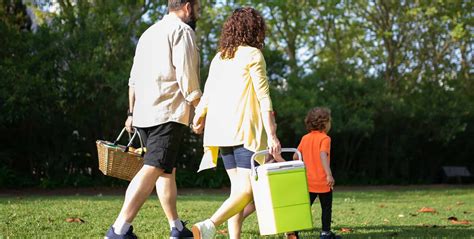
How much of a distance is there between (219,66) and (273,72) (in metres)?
14.6

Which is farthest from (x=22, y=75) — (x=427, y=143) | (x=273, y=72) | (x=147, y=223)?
(x=427, y=143)

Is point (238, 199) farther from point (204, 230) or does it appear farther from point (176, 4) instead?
point (176, 4)

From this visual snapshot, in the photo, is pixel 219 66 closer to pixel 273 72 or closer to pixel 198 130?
pixel 198 130

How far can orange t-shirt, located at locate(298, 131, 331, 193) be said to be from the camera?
21.2ft

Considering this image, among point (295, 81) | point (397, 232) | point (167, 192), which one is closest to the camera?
point (167, 192)

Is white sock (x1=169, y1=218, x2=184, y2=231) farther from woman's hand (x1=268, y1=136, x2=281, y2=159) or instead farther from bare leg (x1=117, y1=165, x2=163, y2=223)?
woman's hand (x1=268, y1=136, x2=281, y2=159)

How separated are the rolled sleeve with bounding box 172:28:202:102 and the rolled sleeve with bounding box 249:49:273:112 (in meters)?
0.51

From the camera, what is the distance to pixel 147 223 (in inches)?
287

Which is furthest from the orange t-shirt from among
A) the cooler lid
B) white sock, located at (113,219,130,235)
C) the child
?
white sock, located at (113,219,130,235)

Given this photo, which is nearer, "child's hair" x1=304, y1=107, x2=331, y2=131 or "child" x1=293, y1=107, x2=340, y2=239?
"child" x1=293, y1=107, x2=340, y2=239

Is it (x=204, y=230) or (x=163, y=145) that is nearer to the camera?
(x=204, y=230)

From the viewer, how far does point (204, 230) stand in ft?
15.8

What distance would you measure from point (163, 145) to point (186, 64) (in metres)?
0.63

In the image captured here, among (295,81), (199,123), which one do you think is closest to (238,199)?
(199,123)
